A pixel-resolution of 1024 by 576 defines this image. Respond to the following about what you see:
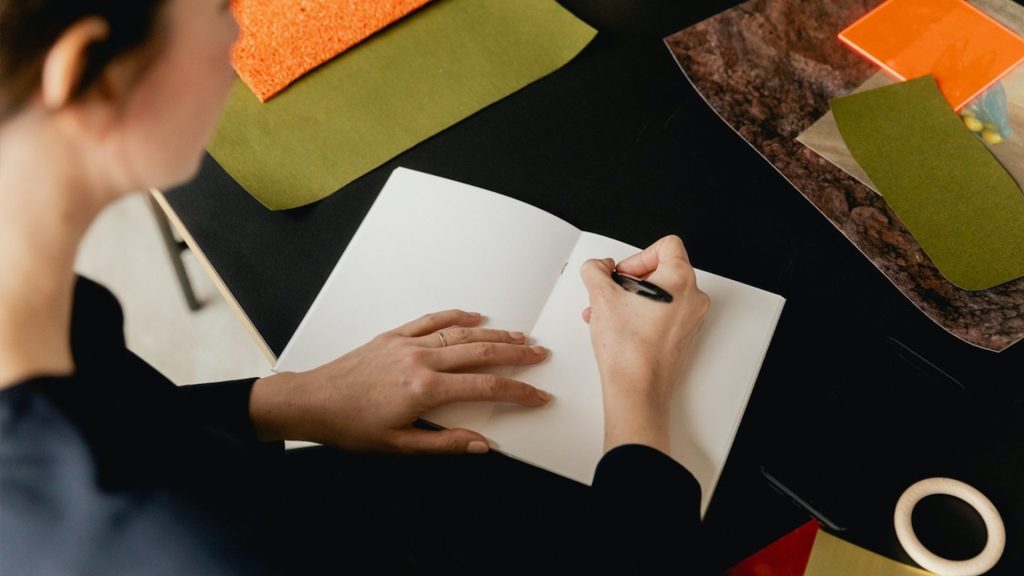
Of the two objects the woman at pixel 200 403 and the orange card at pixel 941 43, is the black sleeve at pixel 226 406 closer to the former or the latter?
the woman at pixel 200 403

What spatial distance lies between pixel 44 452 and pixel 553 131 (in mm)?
617

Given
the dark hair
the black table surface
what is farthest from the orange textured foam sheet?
the dark hair

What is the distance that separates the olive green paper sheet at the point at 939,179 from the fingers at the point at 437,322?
0.47 meters

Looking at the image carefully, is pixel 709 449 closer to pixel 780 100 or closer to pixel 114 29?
pixel 780 100

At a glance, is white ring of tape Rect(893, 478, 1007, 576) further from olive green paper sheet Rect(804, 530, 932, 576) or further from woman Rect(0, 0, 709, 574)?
woman Rect(0, 0, 709, 574)

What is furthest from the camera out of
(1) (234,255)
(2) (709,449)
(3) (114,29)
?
(1) (234,255)

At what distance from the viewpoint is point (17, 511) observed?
0.50 metres

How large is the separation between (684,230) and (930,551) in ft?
1.22

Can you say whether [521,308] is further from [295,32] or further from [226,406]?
[295,32]

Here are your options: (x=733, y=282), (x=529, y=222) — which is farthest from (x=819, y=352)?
(x=529, y=222)

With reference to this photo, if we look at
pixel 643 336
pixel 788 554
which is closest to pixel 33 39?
pixel 643 336

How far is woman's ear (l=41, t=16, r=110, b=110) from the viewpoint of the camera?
0.45 meters

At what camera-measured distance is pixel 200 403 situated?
0.76m

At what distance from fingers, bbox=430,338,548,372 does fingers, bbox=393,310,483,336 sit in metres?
0.03
